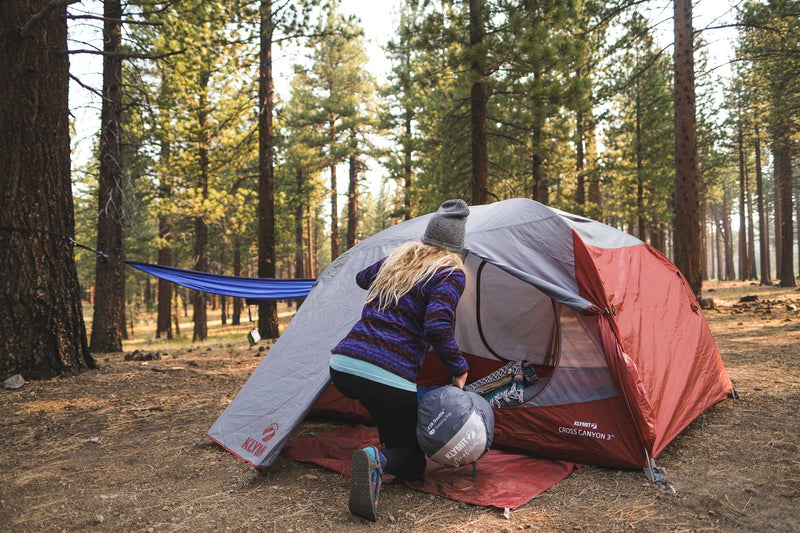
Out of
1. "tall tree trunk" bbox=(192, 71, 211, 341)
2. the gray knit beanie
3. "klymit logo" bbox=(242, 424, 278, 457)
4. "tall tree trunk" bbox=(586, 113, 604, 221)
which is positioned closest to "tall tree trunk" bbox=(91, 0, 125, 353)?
"tall tree trunk" bbox=(192, 71, 211, 341)

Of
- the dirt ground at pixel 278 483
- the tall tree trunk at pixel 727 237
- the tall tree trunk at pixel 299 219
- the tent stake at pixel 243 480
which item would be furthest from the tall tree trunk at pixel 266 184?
the tall tree trunk at pixel 727 237

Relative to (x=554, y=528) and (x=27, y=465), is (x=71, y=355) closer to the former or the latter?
(x=27, y=465)

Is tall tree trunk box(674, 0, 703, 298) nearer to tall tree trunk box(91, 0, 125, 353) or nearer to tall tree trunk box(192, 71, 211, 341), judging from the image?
tall tree trunk box(91, 0, 125, 353)

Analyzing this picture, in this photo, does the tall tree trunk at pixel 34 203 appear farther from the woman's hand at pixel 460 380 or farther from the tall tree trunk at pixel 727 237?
the tall tree trunk at pixel 727 237

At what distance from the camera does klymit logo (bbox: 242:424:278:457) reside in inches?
114

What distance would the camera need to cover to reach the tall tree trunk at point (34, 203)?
4.34 metres

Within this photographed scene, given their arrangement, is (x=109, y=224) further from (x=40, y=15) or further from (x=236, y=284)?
(x=40, y=15)

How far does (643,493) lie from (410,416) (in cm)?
129

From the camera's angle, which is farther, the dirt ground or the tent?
the tent

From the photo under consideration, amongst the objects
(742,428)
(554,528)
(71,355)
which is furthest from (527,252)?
(71,355)

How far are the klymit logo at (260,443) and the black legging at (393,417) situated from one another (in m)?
0.78

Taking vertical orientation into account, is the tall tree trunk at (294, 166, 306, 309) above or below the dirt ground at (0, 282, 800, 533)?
above

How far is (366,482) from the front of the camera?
2225 millimetres

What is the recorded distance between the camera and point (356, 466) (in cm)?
224
